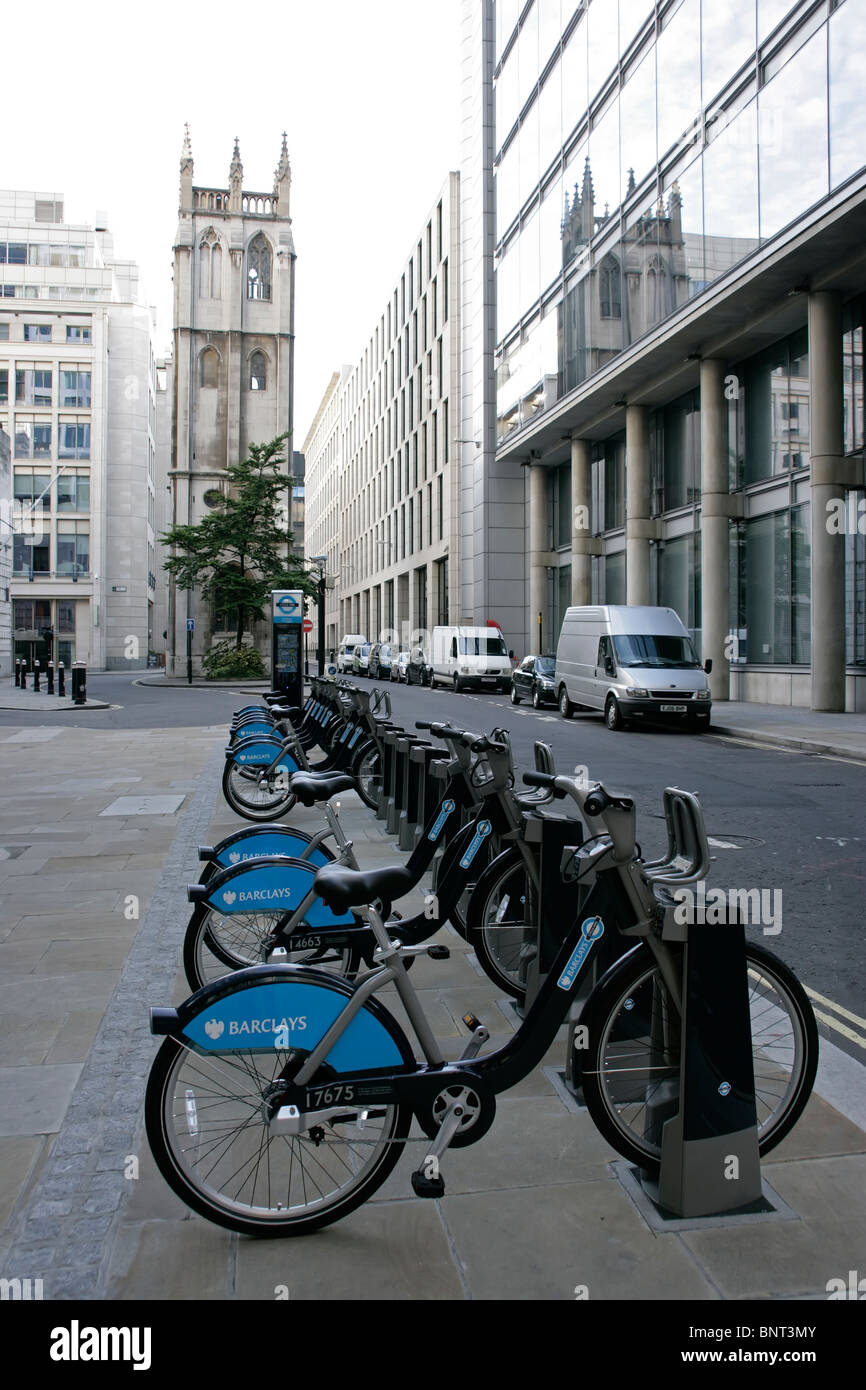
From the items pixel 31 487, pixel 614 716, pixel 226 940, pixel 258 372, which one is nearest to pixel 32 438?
pixel 31 487

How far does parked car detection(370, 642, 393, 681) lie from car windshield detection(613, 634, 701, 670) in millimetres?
28275

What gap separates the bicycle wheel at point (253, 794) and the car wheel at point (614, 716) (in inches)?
424

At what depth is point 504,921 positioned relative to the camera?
14.7 feet

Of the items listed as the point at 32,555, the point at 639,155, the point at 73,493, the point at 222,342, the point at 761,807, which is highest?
the point at 222,342

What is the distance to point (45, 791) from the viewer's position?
11.3m

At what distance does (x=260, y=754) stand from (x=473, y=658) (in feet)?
86.6

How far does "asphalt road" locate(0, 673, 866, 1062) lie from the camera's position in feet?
17.9

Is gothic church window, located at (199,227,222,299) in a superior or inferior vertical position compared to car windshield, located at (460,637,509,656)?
superior

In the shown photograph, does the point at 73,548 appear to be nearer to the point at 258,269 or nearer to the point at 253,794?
the point at 258,269

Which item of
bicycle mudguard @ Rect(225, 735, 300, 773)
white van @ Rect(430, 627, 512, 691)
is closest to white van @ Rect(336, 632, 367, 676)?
white van @ Rect(430, 627, 512, 691)

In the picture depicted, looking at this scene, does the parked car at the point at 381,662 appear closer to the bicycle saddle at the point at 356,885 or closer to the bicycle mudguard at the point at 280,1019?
the bicycle saddle at the point at 356,885

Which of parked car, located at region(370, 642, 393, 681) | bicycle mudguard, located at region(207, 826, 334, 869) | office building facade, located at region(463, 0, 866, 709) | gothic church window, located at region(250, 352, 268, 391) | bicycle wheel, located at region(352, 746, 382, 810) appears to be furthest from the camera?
gothic church window, located at region(250, 352, 268, 391)

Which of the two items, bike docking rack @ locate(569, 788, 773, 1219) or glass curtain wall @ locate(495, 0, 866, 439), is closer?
bike docking rack @ locate(569, 788, 773, 1219)

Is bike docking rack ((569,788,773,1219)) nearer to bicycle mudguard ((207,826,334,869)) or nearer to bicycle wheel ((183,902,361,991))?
bicycle wheel ((183,902,361,991))
